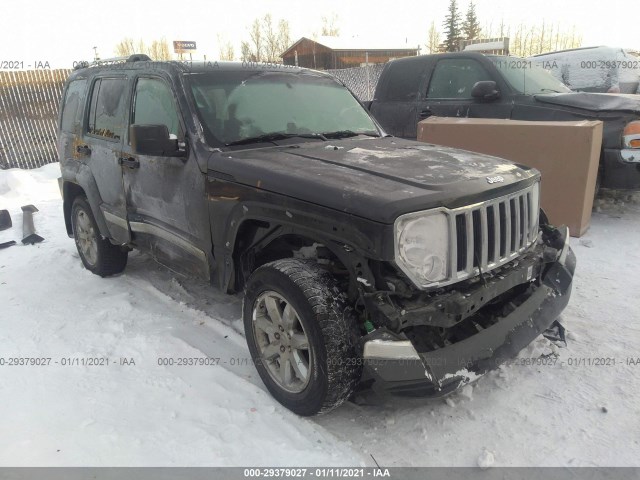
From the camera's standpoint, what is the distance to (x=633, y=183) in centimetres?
542

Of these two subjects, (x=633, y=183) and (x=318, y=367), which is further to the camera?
(x=633, y=183)

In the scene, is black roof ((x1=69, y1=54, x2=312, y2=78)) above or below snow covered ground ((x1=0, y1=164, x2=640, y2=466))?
above

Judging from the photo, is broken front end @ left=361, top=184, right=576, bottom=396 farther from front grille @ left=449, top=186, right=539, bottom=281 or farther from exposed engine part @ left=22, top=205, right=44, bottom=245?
exposed engine part @ left=22, top=205, right=44, bottom=245

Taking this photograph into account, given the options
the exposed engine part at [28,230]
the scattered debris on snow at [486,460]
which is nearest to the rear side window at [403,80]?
the exposed engine part at [28,230]

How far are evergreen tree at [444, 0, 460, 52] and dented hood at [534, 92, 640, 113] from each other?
37.6 m

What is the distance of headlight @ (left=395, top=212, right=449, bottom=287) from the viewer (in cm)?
226

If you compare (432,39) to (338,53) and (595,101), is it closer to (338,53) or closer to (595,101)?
(338,53)

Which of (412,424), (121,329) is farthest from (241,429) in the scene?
(121,329)

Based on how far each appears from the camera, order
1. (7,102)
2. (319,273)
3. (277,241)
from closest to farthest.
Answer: (319,273) < (277,241) < (7,102)

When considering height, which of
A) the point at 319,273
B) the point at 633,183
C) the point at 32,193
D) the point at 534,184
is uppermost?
the point at 534,184

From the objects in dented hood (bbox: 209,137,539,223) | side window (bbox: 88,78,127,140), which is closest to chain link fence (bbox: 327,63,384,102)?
side window (bbox: 88,78,127,140)

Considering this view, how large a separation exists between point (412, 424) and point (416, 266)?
0.95m

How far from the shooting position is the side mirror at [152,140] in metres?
3.01

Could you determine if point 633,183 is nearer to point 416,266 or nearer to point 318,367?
point 416,266
